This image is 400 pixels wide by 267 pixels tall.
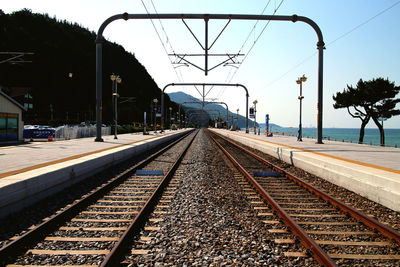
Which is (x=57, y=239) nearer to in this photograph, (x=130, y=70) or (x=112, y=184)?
(x=112, y=184)

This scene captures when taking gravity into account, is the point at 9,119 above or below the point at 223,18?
below

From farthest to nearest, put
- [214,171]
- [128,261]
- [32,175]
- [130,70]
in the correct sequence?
[130,70] → [214,171] → [32,175] → [128,261]

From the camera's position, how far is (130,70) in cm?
13875

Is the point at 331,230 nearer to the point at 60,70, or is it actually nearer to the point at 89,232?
the point at 89,232

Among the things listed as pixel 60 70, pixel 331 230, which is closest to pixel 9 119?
pixel 331 230

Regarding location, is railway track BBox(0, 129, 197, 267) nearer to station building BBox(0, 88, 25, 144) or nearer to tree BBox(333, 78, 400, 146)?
station building BBox(0, 88, 25, 144)

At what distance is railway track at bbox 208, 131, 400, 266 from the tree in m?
43.2

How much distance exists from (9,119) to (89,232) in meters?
18.8

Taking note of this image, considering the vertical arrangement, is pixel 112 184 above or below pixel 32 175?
below

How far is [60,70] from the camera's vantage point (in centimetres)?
9794

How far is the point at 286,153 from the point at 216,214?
26.0 feet

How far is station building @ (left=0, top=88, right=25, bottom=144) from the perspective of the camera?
1834 centimetres

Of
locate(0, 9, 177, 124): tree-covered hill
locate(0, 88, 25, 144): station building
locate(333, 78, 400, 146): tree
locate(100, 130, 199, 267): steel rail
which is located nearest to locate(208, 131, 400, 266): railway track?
locate(100, 130, 199, 267): steel rail

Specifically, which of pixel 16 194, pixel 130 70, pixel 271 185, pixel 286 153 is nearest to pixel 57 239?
pixel 16 194
